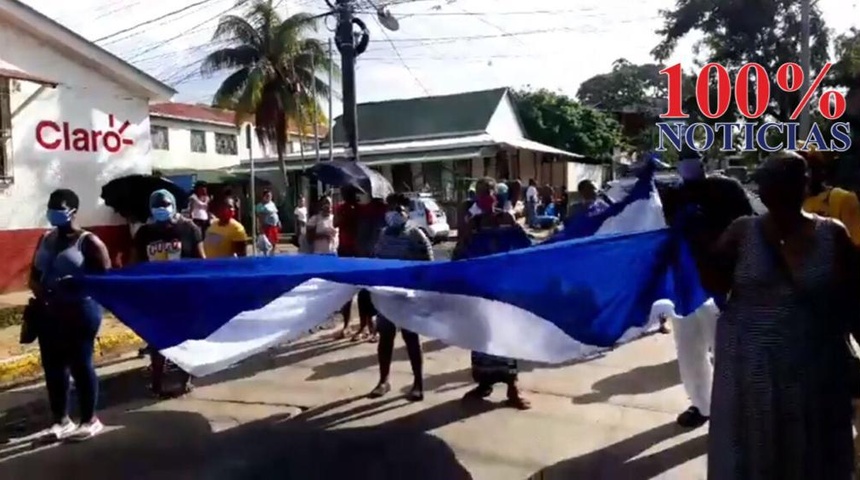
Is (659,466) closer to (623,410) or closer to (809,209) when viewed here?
(623,410)

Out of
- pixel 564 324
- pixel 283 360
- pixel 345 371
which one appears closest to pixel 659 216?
pixel 564 324

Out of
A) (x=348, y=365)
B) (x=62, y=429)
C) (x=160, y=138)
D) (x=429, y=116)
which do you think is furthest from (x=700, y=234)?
(x=160, y=138)

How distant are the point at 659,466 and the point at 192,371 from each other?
2.71 meters

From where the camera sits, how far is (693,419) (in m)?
5.33

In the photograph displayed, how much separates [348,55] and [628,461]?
1207 cm

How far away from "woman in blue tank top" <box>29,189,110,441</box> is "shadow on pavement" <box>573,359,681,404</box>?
3389mm

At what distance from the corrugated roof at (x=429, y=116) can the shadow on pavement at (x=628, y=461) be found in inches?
1071

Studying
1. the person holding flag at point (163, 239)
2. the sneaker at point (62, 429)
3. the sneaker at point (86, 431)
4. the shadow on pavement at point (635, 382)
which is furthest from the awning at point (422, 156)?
the sneaker at point (62, 429)

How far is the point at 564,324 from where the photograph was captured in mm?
4367

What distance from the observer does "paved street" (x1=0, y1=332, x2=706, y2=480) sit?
15.8 feet

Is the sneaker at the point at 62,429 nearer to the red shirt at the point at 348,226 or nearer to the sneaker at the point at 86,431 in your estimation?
the sneaker at the point at 86,431

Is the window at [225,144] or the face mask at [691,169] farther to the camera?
the window at [225,144]

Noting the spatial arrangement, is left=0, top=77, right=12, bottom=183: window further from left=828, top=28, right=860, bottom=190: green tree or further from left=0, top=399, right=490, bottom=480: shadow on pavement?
left=828, top=28, right=860, bottom=190: green tree

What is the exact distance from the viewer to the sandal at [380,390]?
20.5ft
